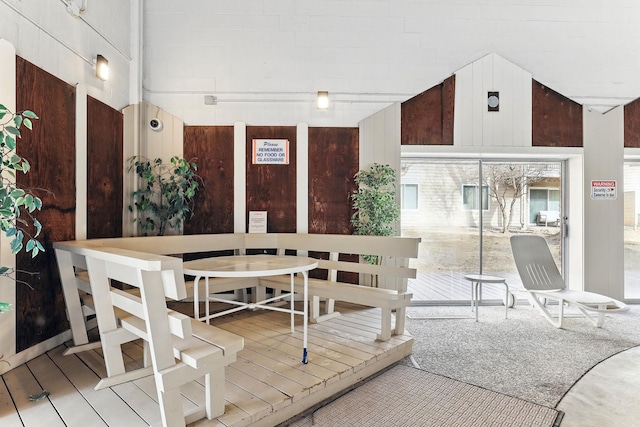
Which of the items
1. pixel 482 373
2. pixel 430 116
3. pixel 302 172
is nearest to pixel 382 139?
pixel 430 116

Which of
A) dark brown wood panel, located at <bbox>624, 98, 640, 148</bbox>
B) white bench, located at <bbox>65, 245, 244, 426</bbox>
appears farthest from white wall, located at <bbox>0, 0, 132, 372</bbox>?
dark brown wood panel, located at <bbox>624, 98, 640, 148</bbox>

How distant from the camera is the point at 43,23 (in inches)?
107

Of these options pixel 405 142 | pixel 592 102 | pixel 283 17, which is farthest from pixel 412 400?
pixel 592 102

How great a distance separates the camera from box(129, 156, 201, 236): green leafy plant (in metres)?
3.84

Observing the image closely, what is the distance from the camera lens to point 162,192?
3928 millimetres

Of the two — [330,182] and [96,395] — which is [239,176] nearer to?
[330,182]

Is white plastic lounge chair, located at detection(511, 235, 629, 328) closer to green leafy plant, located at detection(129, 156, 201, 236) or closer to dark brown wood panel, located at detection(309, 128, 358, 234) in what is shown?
dark brown wood panel, located at detection(309, 128, 358, 234)

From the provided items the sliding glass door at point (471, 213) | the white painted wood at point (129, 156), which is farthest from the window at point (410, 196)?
the white painted wood at point (129, 156)

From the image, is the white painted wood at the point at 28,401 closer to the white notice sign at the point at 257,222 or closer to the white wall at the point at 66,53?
the white wall at the point at 66,53

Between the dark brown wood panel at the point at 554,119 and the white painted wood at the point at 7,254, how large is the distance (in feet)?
16.7

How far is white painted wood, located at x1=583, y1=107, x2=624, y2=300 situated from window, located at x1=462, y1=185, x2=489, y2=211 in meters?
1.14

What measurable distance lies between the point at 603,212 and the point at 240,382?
4744 millimetres

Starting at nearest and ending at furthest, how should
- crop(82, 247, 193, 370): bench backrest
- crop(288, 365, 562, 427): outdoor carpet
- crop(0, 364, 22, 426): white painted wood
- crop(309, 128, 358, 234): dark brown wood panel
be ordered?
crop(82, 247, 193, 370): bench backrest, crop(0, 364, 22, 426): white painted wood, crop(288, 365, 562, 427): outdoor carpet, crop(309, 128, 358, 234): dark brown wood panel

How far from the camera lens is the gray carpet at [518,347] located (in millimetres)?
2512
